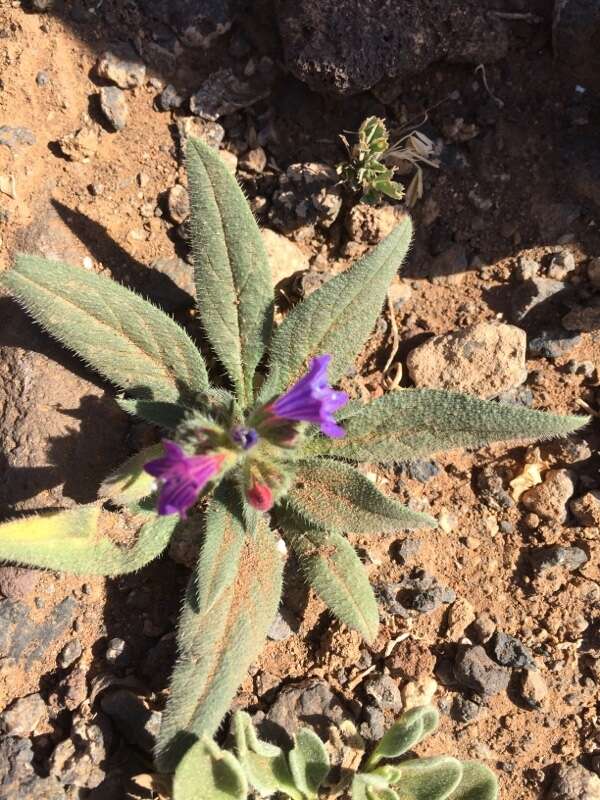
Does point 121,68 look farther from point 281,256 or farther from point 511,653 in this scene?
point 511,653

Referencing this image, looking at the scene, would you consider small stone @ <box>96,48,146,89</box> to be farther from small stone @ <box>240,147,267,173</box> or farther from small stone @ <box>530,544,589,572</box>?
small stone @ <box>530,544,589,572</box>

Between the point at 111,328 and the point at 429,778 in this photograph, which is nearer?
the point at 429,778

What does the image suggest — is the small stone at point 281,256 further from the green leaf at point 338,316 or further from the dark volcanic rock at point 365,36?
the dark volcanic rock at point 365,36

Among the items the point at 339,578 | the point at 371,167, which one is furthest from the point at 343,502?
the point at 371,167

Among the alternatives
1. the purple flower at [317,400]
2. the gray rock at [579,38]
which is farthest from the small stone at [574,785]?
the gray rock at [579,38]

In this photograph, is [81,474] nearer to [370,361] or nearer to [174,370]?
[174,370]
